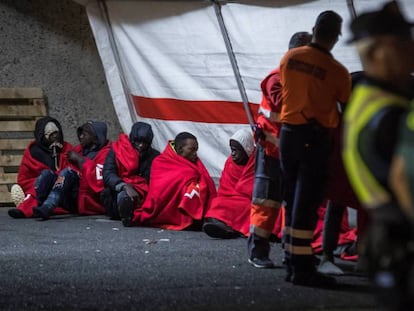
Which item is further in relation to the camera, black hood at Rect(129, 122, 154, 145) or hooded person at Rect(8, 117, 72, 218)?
hooded person at Rect(8, 117, 72, 218)

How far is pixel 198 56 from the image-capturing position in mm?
7852

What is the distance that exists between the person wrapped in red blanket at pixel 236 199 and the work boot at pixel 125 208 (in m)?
0.82

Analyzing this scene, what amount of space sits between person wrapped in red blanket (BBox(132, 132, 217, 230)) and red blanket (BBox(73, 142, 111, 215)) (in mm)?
617

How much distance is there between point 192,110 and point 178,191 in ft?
2.98

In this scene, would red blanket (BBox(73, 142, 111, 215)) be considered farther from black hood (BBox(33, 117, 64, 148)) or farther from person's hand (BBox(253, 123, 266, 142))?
person's hand (BBox(253, 123, 266, 142))

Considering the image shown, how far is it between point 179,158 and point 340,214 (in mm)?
2465

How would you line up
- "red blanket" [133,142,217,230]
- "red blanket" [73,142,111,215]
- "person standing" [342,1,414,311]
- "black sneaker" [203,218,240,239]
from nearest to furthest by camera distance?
"person standing" [342,1,414,311] < "black sneaker" [203,218,240,239] < "red blanket" [133,142,217,230] < "red blanket" [73,142,111,215]

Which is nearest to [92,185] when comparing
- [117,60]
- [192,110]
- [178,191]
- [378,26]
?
[178,191]

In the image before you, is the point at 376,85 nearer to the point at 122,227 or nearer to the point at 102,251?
the point at 102,251

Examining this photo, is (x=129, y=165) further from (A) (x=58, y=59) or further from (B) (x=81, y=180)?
(A) (x=58, y=59)

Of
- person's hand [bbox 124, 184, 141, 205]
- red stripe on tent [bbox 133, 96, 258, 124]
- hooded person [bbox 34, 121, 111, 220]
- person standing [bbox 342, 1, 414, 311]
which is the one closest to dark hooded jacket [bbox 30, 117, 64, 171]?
hooded person [bbox 34, 121, 111, 220]

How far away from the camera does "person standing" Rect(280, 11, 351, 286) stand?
4.77 m

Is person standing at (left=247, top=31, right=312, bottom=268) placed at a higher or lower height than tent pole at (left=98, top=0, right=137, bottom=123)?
lower

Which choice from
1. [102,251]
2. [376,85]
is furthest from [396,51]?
[102,251]
